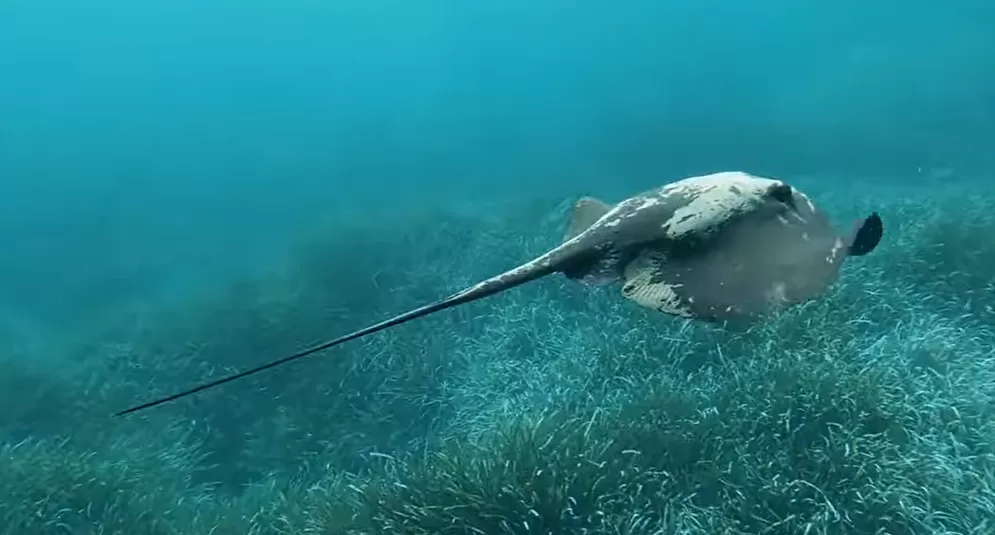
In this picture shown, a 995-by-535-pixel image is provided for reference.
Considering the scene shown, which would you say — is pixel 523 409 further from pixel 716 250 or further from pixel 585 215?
pixel 716 250

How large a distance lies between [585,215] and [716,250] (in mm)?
987

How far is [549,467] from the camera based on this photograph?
13.6 ft

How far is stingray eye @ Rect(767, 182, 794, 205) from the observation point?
3.26 m

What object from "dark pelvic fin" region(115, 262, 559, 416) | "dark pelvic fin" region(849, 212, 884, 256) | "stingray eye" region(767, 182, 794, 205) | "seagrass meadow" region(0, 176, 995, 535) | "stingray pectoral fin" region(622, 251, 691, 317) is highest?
"dark pelvic fin" region(115, 262, 559, 416)

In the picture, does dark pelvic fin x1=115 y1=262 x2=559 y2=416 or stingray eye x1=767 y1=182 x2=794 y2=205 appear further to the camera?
stingray eye x1=767 y1=182 x2=794 y2=205

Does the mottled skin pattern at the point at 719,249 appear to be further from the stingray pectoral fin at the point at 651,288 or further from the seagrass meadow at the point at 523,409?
the seagrass meadow at the point at 523,409

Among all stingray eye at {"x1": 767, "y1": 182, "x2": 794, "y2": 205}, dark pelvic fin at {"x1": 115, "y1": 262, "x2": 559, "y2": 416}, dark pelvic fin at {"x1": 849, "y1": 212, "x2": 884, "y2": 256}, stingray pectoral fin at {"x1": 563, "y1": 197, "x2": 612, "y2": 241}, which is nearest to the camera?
dark pelvic fin at {"x1": 115, "y1": 262, "x2": 559, "y2": 416}

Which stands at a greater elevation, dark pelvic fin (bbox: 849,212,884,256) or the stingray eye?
the stingray eye

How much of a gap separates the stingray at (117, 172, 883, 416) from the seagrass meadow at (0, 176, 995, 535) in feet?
4.64

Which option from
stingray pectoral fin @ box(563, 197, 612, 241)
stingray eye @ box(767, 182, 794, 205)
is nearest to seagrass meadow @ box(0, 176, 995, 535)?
stingray pectoral fin @ box(563, 197, 612, 241)

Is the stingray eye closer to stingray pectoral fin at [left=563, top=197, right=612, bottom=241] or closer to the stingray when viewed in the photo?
the stingray

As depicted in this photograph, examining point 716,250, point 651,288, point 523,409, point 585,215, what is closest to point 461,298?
point 651,288

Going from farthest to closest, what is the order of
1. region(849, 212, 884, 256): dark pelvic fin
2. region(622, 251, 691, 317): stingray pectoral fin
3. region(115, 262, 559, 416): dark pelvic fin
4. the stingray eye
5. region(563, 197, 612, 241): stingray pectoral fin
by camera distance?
1. region(563, 197, 612, 241): stingray pectoral fin
2. the stingray eye
3. region(622, 251, 691, 317): stingray pectoral fin
4. region(849, 212, 884, 256): dark pelvic fin
5. region(115, 262, 559, 416): dark pelvic fin

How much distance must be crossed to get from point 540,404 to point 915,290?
3050mm
